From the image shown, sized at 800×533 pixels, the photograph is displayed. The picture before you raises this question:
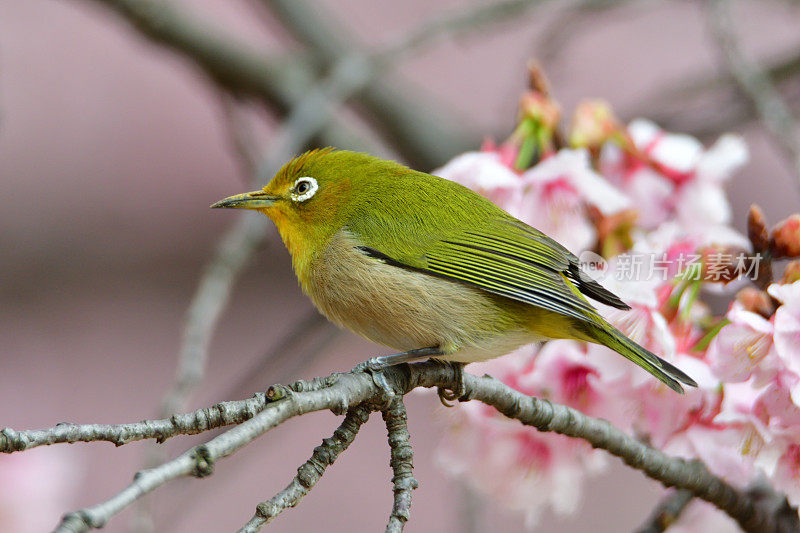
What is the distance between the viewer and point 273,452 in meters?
5.14

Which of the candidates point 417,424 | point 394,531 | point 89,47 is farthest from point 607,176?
Answer: point 89,47

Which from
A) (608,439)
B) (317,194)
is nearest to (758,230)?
(608,439)

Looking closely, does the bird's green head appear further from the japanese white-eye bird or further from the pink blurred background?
the pink blurred background

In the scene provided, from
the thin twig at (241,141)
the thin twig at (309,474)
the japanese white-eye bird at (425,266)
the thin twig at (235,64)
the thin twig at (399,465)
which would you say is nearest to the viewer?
the thin twig at (309,474)

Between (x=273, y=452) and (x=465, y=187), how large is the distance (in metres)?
3.20

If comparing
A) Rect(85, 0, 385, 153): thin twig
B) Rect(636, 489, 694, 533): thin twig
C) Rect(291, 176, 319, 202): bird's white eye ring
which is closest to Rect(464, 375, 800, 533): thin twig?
Rect(636, 489, 694, 533): thin twig

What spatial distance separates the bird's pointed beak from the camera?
2.26m

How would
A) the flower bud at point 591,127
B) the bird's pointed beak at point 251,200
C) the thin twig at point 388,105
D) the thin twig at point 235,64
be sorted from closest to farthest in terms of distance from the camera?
1. the bird's pointed beak at point 251,200
2. the flower bud at point 591,127
3. the thin twig at point 235,64
4. the thin twig at point 388,105

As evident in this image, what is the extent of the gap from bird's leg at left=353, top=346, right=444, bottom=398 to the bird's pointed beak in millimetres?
572

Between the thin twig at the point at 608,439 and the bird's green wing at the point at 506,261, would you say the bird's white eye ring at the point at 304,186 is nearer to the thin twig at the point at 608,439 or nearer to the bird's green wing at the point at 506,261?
the bird's green wing at the point at 506,261

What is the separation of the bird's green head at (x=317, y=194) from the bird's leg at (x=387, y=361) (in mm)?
441

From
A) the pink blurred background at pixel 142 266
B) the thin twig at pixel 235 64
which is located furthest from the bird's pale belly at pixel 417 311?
the pink blurred background at pixel 142 266

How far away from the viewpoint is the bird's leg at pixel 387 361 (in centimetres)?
169

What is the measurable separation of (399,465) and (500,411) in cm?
35
